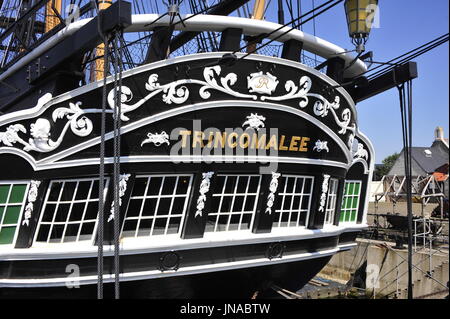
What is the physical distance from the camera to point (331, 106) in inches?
270

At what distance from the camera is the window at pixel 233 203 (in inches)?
245

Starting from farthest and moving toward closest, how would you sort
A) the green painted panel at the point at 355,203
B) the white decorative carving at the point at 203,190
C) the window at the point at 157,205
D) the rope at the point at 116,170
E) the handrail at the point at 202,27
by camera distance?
the green painted panel at the point at 355,203 → the white decorative carving at the point at 203,190 → the window at the point at 157,205 → the handrail at the point at 202,27 → the rope at the point at 116,170

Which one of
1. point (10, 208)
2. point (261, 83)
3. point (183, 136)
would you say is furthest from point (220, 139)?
point (10, 208)

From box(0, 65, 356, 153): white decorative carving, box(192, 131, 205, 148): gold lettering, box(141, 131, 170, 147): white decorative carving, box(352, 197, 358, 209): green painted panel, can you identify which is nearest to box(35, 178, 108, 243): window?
box(0, 65, 356, 153): white decorative carving

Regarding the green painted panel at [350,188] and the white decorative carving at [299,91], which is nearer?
the white decorative carving at [299,91]

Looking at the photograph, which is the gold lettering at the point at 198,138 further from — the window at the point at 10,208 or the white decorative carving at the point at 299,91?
the window at the point at 10,208

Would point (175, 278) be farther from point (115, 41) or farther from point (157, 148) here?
point (115, 41)

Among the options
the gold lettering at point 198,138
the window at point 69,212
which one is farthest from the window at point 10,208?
the gold lettering at point 198,138

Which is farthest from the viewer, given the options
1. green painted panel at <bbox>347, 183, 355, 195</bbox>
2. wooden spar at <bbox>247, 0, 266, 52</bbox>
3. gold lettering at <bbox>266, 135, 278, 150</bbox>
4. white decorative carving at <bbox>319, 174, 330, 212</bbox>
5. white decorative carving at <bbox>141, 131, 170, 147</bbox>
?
wooden spar at <bbox>247, 0, 266, 52</bbox>

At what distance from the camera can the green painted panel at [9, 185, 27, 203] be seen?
5.08m

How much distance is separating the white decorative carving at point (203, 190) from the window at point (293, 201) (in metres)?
1.26

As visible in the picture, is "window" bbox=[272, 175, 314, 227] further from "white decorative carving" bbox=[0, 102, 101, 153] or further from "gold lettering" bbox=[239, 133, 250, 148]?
"white decorative carving" bbox=[0, 102, 101, 153]

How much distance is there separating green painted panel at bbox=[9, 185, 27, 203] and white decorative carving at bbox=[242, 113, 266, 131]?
303cm

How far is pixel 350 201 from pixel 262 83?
138 inches
